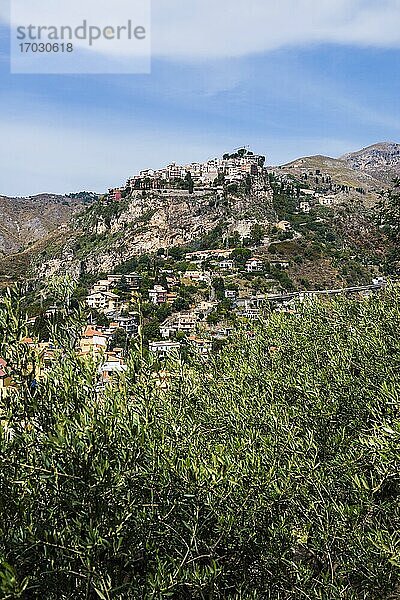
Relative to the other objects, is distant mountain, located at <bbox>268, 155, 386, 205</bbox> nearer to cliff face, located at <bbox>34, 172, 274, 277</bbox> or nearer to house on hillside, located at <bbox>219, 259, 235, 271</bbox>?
cliff face, located at <bbox>34, 172, 274, 277</bbox>

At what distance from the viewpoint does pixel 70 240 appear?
103m

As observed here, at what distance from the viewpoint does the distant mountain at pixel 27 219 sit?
13402cm

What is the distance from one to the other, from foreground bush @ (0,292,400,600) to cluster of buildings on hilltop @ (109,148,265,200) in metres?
99.4

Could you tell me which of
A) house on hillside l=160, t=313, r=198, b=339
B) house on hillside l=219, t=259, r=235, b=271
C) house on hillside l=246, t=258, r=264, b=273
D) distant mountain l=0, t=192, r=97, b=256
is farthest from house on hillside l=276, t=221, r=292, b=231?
distant mountain l=0, t=192, r=97, b=256

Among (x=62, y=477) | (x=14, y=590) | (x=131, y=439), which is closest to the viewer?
(x=14, y=590)

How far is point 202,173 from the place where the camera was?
11812cm

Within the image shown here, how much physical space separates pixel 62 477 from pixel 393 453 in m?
2.63

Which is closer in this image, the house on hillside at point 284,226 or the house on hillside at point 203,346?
the house on hillside at point 203,346

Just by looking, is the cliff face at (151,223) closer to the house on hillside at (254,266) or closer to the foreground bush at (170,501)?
the house on hillside at (254,266)

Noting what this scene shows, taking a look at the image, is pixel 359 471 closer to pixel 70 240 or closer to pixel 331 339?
pixel 331 339

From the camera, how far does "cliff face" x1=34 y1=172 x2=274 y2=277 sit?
8944 cm

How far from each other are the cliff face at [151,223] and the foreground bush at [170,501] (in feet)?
260

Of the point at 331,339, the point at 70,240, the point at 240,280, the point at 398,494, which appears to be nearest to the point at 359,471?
the point at 398,494

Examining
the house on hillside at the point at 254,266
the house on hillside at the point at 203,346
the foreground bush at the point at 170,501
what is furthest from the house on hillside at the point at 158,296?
the foreground bush at the point at 170,501
